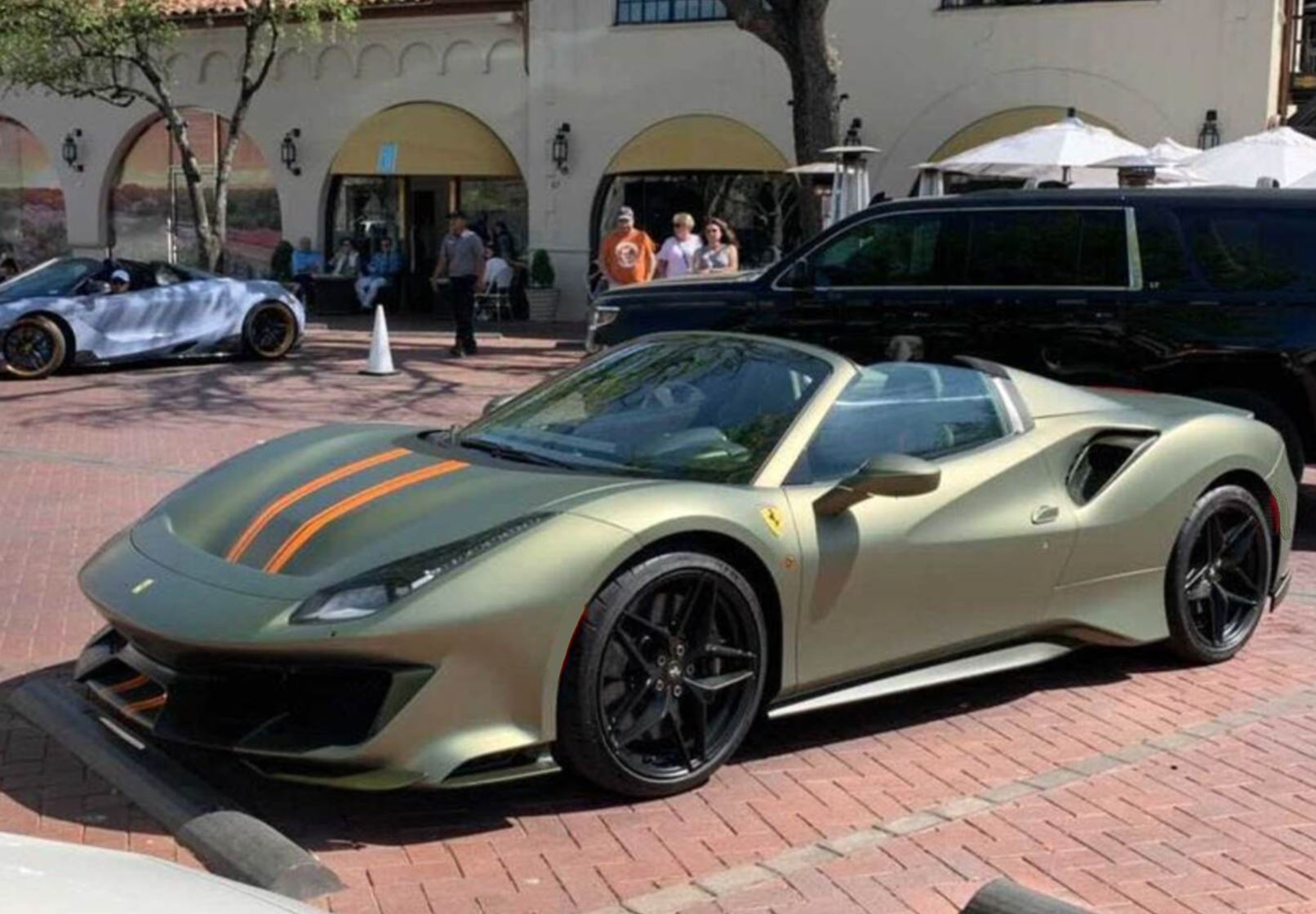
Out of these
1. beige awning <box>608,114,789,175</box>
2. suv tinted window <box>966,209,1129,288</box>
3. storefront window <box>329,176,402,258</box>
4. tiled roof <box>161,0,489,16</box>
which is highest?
tiled roof <box>161,0,489,16</box>

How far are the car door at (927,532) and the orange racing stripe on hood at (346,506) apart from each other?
113 cm

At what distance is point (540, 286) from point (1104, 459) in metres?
18.7

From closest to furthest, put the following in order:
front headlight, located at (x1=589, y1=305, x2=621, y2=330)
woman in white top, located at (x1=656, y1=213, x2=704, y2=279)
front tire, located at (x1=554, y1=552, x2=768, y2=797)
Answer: front tire, located at (x1=554, y1=552, x2=768, y2=797) → front headlight, located at (x1=589, y1=305, x2=621, y2=330) → woman in white top, located at (x1=656, y1=213, x2=704, y2=279)

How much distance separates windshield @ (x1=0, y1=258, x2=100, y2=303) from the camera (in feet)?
50.7

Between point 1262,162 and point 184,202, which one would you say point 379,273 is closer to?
point 184,202

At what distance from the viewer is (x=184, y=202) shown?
27.7m

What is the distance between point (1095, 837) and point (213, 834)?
2418mm

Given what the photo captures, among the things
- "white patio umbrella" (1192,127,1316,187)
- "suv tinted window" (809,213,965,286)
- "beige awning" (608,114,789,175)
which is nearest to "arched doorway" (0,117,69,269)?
"beige awning" (608,114,789,175)

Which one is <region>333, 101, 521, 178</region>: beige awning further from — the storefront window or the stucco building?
the storefront window

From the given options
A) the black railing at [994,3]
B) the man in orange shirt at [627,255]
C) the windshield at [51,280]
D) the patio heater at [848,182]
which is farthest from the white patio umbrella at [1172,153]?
the windshield at [51,280]

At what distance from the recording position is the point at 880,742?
5047 millimetres

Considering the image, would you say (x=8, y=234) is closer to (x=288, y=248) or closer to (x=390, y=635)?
(x=288, y=248)

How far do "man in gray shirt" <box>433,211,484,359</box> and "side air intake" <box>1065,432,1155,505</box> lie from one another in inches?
501

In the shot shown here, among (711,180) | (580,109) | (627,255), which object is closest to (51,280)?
(627,255)
